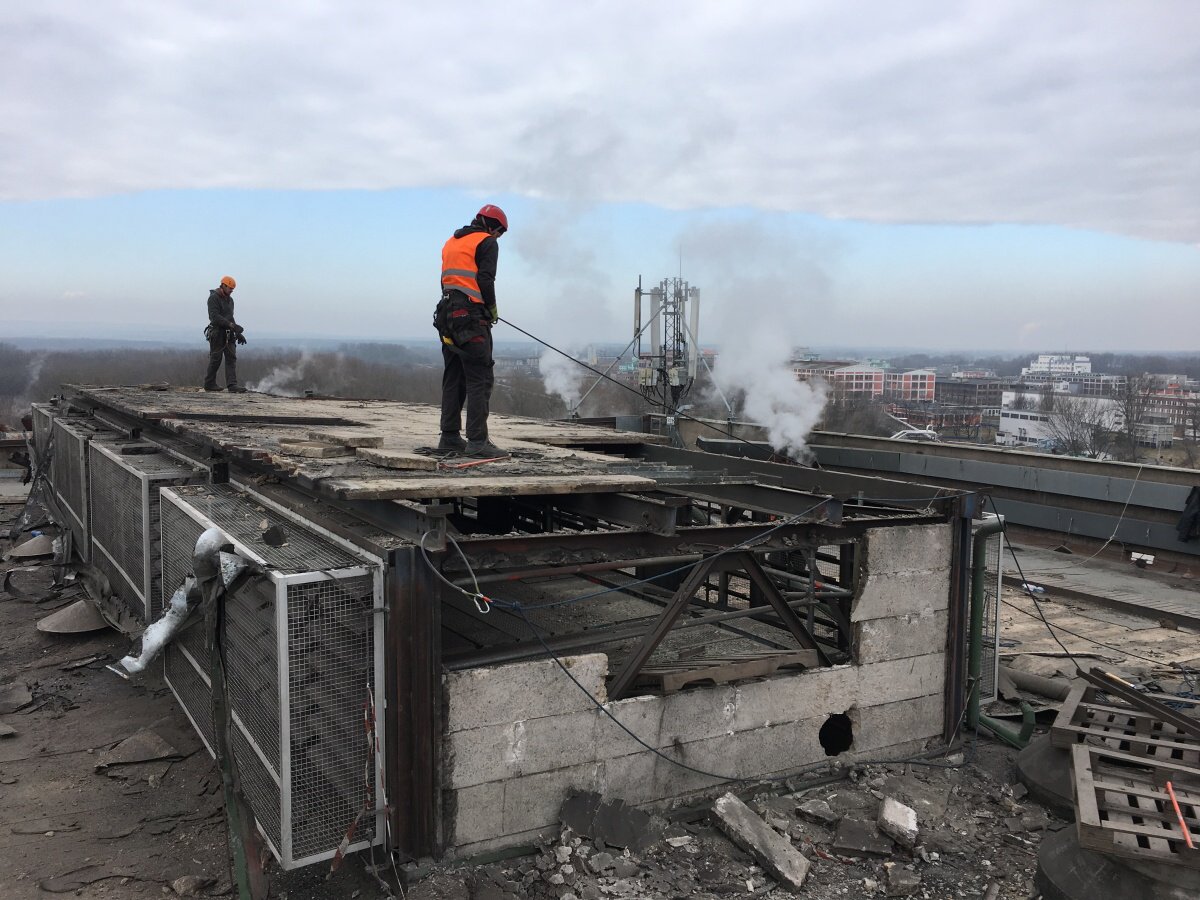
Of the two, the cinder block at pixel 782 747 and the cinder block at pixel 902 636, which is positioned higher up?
the cinder block at pixel 902 636

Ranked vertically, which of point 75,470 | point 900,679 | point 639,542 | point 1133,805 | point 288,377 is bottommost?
point 1133,805

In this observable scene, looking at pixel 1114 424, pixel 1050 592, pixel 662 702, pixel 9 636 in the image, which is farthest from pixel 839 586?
pixel 1114 424

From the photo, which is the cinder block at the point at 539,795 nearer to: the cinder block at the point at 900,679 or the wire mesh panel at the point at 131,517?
the cinder block at the point at 900,679

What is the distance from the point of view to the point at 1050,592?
1258cm

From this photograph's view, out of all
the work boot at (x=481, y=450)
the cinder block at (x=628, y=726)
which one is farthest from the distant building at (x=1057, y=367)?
the cinder block at (x=628, y=726)

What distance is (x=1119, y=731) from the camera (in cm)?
620

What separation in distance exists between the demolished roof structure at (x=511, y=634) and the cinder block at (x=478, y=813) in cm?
1

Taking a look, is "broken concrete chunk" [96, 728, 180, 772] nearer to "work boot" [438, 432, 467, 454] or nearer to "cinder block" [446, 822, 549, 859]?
"cinder block" [446, 822, 549, 859]

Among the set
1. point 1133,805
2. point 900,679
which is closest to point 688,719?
point 900,679

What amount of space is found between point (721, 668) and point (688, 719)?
400 mm

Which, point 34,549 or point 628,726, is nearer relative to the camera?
point 628,726

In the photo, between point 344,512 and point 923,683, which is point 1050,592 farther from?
point 344,512

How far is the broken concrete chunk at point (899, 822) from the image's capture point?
5602 mm

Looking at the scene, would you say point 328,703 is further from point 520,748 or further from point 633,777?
point 633,777
